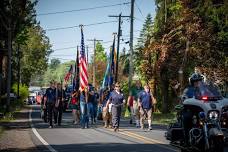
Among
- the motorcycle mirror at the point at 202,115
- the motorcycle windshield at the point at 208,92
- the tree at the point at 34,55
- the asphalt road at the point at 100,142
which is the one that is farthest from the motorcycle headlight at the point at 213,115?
the tree at the point at 34,55

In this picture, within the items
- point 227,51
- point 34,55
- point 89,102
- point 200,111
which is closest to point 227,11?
point 227,51

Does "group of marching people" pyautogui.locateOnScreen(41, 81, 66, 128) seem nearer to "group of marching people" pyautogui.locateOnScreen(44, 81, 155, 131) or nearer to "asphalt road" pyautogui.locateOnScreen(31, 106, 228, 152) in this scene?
"group of marching people" pyautogui.locateOnScreen(44, 81, 155, 131)

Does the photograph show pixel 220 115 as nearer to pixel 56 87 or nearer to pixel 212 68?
pixel 56 87

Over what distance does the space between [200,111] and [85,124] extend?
12820 millimetres

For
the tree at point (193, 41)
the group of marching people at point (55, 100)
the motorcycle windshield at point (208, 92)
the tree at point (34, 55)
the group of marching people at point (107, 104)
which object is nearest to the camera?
the motorcycle windshield at point (208, 92)

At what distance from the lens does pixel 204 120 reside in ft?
39.0

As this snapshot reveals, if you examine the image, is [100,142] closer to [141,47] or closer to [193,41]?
[193,41]

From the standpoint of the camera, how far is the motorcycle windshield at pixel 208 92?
12.2 meters

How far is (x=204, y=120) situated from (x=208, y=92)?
78cm

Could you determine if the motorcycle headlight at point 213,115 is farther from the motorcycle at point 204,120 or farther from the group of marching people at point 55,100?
the group of marching people at point 55,100

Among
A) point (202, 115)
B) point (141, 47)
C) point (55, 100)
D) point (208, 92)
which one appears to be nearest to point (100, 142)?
point (208, 92)

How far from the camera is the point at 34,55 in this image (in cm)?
9150

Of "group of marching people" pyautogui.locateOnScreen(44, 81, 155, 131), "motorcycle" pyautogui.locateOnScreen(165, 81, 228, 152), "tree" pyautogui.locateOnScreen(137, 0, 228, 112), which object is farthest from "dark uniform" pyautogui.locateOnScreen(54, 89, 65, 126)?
"tree" pyautogui.locateOnScreen(137, 0, 228, 112)

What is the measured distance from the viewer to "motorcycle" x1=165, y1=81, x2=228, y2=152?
11500 mm
